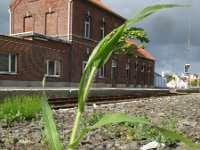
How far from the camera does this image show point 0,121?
19.0 ft

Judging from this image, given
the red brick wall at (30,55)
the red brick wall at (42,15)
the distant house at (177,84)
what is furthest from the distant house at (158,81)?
the red brick wall at (30,55)

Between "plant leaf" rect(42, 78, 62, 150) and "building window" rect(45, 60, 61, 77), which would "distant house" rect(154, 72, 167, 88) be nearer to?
"building window" rect(45, 60, 61, 77)

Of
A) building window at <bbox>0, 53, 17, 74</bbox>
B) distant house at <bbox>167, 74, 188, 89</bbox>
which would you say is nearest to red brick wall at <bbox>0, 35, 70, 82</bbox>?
building window at <bbox>0, 53, 17, 74</bbox>

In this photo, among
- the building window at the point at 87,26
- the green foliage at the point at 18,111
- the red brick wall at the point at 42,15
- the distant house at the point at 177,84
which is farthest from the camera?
the distant house at the point at 177,84

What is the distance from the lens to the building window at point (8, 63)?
945 inches

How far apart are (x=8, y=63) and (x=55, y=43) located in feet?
17.8

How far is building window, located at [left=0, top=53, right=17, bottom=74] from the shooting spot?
2400 cm

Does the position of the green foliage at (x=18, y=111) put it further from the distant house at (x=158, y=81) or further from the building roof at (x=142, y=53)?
the distant house at (x=158, y=81)

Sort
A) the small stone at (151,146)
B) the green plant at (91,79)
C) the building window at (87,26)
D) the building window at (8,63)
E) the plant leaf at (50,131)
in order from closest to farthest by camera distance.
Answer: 1. the green plant at (91,79)
2. the plant leaf at (50,131)
3. the small stone at (151,146)
4. the building window at (8,63)
5. the building window at (87,26)

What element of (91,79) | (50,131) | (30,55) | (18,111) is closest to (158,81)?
(30,55)

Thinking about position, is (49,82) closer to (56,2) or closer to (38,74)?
(38,74)

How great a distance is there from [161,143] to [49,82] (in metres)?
24.3

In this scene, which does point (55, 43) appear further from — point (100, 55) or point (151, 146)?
point (100, 55)

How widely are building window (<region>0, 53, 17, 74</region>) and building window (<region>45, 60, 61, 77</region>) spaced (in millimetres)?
3681
